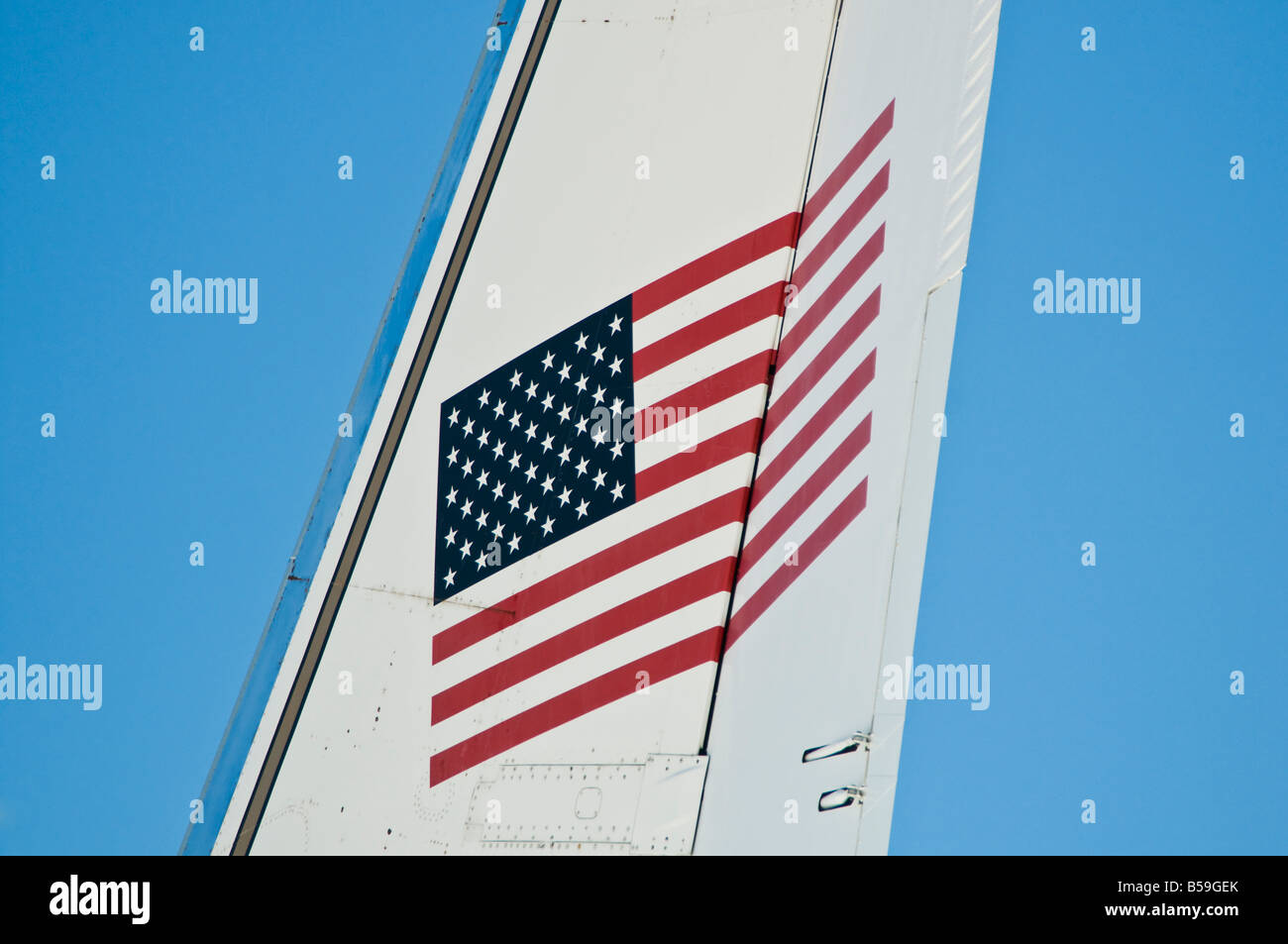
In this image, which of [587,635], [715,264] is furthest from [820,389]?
[587,635]

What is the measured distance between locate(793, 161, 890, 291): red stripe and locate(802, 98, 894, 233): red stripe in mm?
135

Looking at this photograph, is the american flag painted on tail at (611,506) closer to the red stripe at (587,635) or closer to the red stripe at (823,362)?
the red stripe at (587,635)

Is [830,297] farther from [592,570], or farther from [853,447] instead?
[592,570]

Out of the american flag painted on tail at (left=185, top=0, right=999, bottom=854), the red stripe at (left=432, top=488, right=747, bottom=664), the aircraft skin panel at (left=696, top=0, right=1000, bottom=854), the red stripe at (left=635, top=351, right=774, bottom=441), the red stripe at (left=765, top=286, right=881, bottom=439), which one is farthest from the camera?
Answer: the red stripe at (left=635, top=351, right=774, bottom=441)

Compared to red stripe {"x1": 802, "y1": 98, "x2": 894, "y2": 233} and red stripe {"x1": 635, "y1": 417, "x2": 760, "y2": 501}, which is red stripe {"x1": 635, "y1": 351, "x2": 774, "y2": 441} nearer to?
red stripe {"x1": 635, "y1": 417, "x2": 760, "y2": 501}

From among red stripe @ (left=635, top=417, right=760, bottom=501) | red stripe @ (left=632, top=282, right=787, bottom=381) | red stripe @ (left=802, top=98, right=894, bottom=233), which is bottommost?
red stripe @ (left=635, top=417, right=760, bottom=501)

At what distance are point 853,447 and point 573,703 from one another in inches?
64.2

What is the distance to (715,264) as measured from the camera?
19.5ft

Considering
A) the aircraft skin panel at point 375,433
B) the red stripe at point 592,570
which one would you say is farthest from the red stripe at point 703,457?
the aircraft skin panel at point 375,433

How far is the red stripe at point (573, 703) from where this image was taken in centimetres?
541

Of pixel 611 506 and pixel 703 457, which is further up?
pixel 703 457

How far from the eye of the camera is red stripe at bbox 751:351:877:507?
17.0 feet

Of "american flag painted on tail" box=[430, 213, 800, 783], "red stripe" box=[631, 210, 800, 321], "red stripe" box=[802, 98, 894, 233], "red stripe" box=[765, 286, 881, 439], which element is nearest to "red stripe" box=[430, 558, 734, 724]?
"american flag painted on tail" box=[430, 213, 800, 783]
